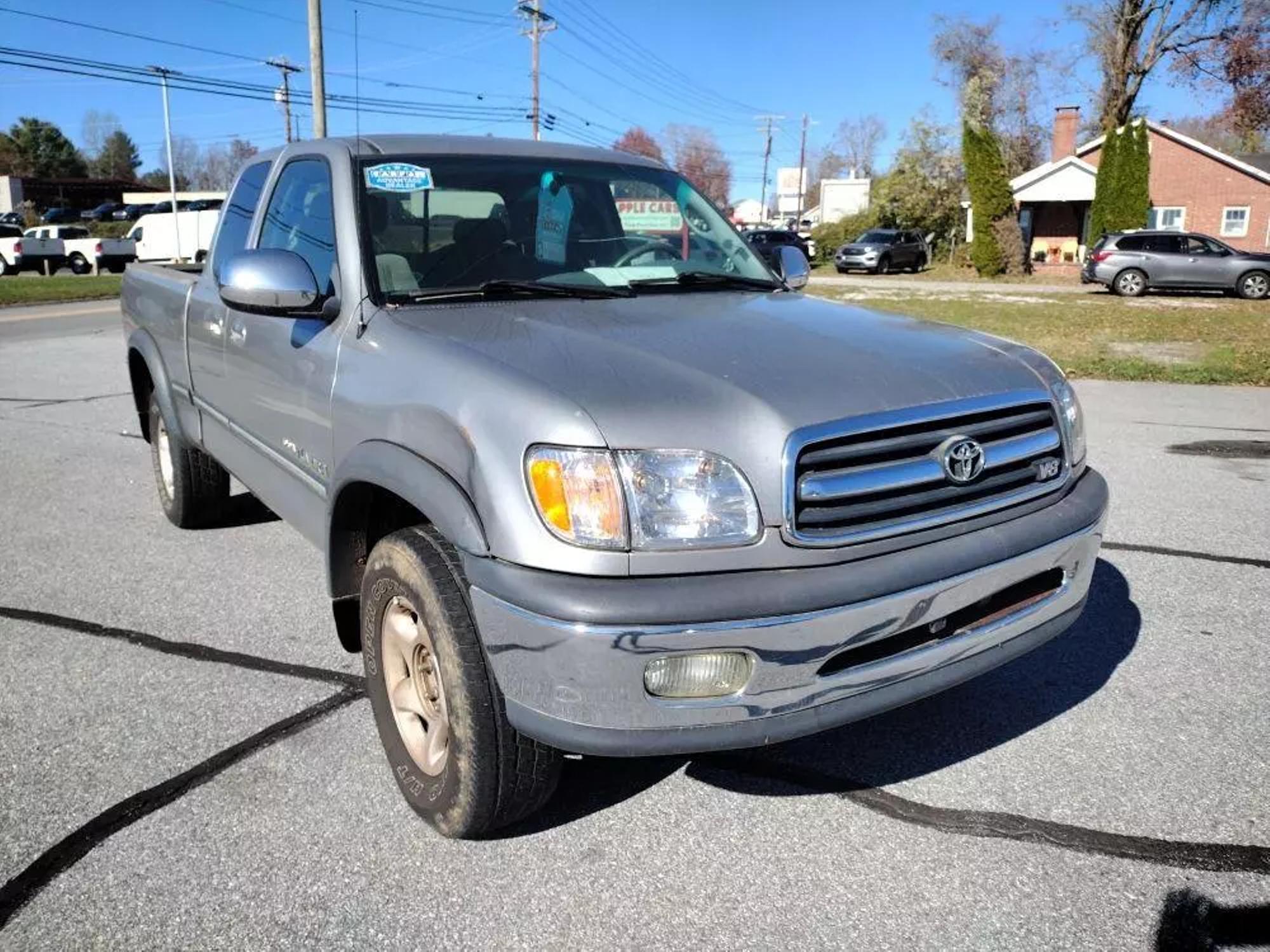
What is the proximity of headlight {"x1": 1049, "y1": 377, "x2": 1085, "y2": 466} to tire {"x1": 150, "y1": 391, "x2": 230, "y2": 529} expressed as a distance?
3.88 m

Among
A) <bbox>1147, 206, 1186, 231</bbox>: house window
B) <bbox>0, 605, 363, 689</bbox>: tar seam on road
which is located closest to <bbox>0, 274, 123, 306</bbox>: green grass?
<bbox>0, 605, 363, 689</bbox>: tar seam on road

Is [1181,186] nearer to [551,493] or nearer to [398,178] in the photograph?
[398,178]

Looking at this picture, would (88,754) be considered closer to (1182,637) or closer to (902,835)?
(902,835)

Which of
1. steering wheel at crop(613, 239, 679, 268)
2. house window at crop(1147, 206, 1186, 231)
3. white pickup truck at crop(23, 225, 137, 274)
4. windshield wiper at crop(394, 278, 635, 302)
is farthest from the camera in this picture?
house window at crop(1147, 206, 1186, 231)

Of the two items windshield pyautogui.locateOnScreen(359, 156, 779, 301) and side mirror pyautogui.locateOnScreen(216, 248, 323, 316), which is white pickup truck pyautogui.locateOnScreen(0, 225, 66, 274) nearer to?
windshield pyautogui.locateOnScreen(359, 156, 779, 301)

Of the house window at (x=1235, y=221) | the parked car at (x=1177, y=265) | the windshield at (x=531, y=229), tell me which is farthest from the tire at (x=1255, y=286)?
the windshield at (x=531, y=229)

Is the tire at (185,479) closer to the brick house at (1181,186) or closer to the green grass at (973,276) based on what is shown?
the green grass at (973,276)

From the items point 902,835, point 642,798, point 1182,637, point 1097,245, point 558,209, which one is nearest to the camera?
point 902,835

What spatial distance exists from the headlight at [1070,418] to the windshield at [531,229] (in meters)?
1.24

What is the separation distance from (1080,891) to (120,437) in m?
7.59

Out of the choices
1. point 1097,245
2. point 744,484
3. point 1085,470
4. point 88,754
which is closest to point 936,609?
point 744,484

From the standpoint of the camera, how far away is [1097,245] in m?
26.4

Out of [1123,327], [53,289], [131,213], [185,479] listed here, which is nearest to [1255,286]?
[1123,327]

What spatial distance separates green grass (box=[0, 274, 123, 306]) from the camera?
73.0ft
